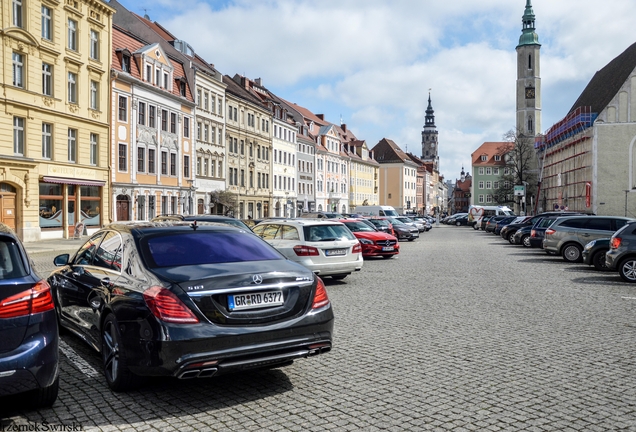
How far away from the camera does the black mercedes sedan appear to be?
5.29 metres

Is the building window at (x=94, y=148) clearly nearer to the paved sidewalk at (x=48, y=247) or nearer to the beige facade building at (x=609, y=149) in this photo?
the paved sidewalk at (x=48, y=247)

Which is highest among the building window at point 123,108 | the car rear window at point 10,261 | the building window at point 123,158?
the building window at point 123,108

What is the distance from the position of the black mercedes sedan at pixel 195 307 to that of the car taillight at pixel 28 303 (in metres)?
0.79

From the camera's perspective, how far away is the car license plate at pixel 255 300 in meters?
5.48

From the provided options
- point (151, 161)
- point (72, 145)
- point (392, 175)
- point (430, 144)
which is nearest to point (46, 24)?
A: point (72, 145)

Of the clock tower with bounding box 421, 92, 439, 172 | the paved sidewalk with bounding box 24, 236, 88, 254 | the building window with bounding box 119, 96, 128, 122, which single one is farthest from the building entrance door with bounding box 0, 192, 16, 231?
the clock tower with bounding box 421, 92, 439, 172

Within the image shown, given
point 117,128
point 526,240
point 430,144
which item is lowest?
point 526,240

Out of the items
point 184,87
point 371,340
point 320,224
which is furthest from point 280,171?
point 371,340

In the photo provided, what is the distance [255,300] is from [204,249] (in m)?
1.01

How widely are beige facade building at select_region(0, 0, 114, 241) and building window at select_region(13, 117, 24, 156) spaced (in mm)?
52

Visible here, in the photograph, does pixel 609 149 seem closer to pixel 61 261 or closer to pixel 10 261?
pixel 61 261

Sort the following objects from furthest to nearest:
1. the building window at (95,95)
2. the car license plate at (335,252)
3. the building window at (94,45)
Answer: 1. the building window at (95,95)
2. the building window at (94,45)
3. the car license plate at (335,252)

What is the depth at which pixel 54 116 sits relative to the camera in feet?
117

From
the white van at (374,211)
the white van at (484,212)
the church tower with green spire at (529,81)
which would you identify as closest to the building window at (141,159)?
the white van at (374,211)
